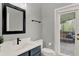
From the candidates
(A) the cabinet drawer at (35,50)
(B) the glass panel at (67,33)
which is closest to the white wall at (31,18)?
(A) the cabinet drawer at (35,50)

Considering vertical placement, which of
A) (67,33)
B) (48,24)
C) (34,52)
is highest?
(48,24)

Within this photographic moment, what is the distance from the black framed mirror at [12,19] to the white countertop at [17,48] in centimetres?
19

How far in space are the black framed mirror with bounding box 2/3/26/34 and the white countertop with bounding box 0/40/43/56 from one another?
0.19 meters

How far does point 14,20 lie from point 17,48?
397mm

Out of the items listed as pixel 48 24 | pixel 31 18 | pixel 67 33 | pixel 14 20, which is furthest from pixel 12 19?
pixel 67 33

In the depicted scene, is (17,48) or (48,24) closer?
(17,48)

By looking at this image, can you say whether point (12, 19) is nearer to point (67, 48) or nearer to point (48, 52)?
point (48, 52)

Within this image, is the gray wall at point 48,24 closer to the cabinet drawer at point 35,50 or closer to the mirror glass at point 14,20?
the cabinet drawer at point 35,50

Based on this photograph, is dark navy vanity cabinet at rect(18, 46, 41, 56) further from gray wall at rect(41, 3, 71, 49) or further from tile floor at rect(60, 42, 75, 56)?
tile floor at rect(60, 42, 75, 56)

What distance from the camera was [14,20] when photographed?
1.54 meters

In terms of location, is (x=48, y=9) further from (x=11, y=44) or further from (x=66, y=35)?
(x=11, y=44)

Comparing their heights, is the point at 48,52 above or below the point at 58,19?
below

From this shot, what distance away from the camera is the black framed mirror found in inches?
58.4

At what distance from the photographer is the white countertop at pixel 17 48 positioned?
4.71 feet
